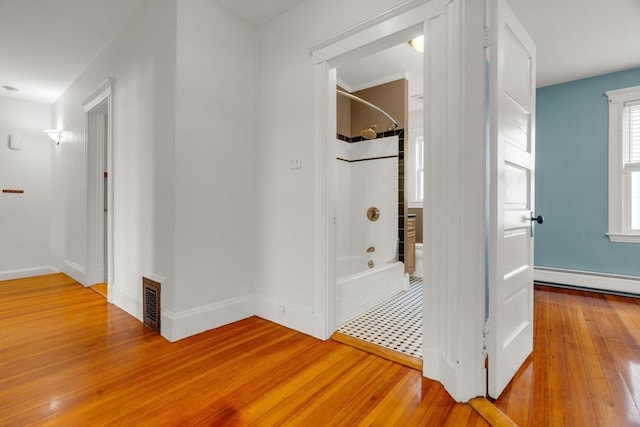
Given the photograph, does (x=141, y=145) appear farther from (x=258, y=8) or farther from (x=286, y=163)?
(x=258, y=8)

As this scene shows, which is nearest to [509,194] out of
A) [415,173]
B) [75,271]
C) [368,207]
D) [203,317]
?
→ [203,317]

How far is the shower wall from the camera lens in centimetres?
371

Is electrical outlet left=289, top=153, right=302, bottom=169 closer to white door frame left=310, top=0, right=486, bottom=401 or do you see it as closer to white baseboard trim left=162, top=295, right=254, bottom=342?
white door frame left=310, top=0, right=486, bottom=401

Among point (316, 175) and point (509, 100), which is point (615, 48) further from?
point (316, 175)

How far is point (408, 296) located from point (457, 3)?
260 cm

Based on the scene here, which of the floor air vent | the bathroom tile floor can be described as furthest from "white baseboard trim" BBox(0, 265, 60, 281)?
the bathroom tile floor

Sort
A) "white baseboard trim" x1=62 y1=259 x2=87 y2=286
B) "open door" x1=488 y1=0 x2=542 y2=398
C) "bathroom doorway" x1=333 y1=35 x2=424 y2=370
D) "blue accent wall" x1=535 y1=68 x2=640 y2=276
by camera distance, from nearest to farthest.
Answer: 1. "open door" x1=488 y1=0 x2=542 y2=398
2. "bathroom doorway" x1=333 y1=35 x2=424 y2=370
3. "blue accent wall" x1=535 y1=68 x2=640 y2=276
4. "white baseboard trim" x1=62 y1=259 x2=87 y2=286

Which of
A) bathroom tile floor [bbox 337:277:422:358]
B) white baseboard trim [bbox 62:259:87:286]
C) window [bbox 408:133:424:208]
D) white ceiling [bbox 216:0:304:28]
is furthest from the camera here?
window [bbox 408:133:424:208]

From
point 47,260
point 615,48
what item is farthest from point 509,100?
point 47,260

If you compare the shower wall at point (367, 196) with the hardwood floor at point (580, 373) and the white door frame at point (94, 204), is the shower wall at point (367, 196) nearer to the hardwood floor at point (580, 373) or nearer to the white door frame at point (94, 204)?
the hardwood floor at point (580, 373)

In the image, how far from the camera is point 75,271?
3791mm

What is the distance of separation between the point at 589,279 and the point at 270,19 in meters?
4.43

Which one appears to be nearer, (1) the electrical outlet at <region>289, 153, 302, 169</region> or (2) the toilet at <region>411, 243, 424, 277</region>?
(1) the electrical outlet at <region>289, 153, 302, 169</region>

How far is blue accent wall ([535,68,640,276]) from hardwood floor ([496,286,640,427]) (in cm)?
93
